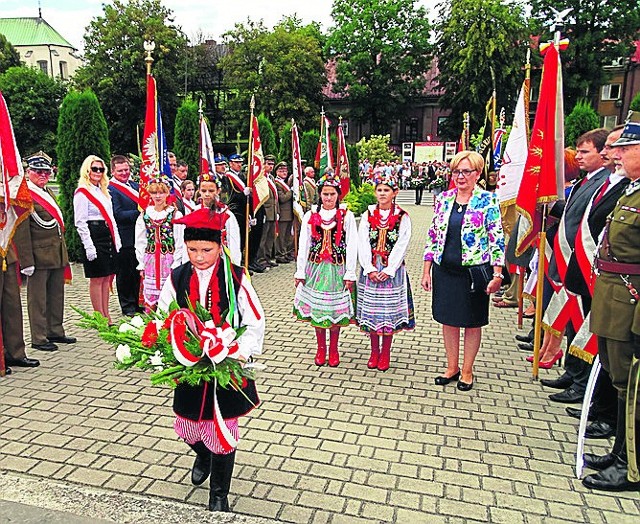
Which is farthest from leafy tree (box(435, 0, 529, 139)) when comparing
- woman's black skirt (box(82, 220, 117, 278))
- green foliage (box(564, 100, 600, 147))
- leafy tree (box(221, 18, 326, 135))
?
woman's black skirt (box(82, 220, 117, 278))

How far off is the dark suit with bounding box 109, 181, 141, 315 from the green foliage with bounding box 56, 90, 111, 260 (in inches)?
140

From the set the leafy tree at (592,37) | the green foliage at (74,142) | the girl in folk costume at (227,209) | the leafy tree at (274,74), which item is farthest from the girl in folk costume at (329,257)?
the leafy tree at (592,37)

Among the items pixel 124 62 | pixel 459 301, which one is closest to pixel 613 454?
pixel 459 301

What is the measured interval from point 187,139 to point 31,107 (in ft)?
126

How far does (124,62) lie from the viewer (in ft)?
121

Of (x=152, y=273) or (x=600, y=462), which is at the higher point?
(x=152, y=273)

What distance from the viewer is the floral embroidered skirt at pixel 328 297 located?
17.9 ft

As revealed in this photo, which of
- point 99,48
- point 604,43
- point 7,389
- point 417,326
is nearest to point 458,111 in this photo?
point 604,43

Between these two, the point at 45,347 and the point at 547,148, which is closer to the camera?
the point at 547,148

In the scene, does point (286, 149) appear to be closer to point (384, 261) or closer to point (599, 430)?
point (384, 261)

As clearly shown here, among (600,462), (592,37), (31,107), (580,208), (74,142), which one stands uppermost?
(592,37)

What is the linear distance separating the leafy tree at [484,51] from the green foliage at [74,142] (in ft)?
112

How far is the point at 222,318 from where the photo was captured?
3.11m

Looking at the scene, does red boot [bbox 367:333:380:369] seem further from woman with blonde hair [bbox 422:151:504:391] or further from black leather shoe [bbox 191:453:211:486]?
black leather shoe [bbox 191:453:211:486]
